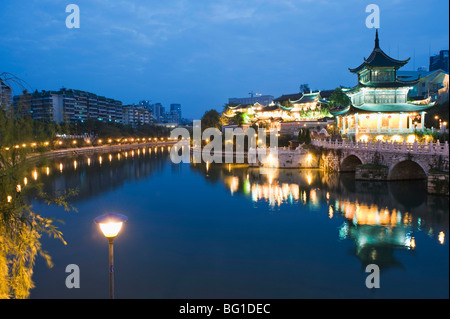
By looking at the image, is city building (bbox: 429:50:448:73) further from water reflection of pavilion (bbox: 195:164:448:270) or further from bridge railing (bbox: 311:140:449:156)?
water reflection of pavilion (bbox: 195:164:448:270)

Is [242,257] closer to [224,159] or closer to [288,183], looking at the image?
[288,183]

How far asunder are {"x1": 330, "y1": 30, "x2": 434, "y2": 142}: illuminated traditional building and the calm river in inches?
342

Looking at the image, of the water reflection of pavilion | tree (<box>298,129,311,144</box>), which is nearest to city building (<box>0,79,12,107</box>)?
the water reflection of pavilion

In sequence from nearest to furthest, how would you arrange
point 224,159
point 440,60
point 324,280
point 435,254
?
point 324,280
point 435,254
point 224,159
point 440,60

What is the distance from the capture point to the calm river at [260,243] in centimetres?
1114

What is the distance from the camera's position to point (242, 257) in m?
13.7

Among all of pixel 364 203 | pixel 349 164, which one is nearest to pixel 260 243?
pixel 364 203

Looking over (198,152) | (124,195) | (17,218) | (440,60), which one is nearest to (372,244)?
(17,218)

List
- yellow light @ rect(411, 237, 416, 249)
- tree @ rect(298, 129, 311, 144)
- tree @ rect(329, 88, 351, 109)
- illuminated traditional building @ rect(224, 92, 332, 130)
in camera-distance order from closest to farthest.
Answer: yellow light @ rect(411, 237, 416, 249) → tree @ rect(298, 129, 311, 144) → tree @ rect(329, 88, 351, 109) → illuminated traditional building @ rect(224, 92, 332, 130)

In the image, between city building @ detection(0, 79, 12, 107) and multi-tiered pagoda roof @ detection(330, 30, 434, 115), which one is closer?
city building @ detection(0, 79, 12, 107)

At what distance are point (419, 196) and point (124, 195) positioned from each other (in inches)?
833

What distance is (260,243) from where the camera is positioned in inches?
600

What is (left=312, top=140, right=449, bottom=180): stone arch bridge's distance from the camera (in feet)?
70.2

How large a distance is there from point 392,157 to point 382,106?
1079 cm
